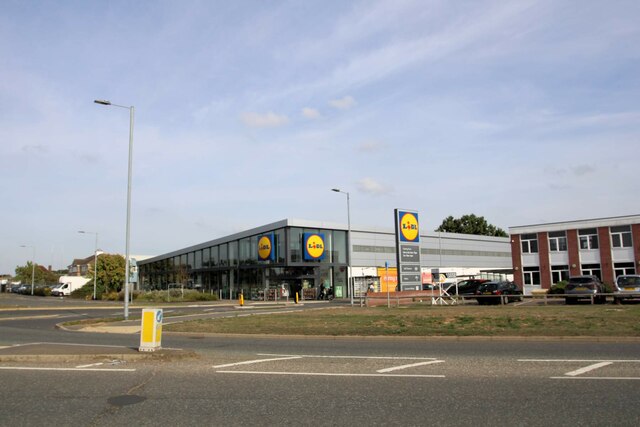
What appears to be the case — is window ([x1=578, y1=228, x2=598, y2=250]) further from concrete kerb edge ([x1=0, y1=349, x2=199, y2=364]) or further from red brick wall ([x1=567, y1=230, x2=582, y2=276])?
concrete kerb edge ([x1=0, y1=349, x2=199, y2=364])

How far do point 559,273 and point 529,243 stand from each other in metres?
4.04

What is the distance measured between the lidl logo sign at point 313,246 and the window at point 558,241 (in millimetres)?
22434

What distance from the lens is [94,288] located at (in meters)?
65.0

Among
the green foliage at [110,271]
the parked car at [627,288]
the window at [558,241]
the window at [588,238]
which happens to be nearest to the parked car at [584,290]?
the parked car at [627,288]

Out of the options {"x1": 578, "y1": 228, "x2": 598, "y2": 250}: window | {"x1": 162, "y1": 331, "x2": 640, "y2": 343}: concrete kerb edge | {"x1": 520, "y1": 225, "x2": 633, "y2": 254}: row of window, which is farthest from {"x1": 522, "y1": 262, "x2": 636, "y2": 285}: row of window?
{"x1": 162, "y1": 331, "x2": 640, "y2": 343}: concrete kerb edge

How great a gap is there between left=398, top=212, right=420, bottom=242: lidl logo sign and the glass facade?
16235 millimetres

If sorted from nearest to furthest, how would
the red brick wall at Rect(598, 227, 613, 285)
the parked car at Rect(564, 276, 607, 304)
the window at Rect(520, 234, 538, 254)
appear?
the parked car at Rect(564, 276, 607, 304) → the red brick wall at Rect(598, 227, 613, 285) → the window at Rect(520, 234, 538, 254)

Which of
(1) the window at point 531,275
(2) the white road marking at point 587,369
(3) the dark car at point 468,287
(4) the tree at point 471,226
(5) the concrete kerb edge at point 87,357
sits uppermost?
(4) the tree at point 471,226

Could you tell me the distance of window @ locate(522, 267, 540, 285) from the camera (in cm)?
5222

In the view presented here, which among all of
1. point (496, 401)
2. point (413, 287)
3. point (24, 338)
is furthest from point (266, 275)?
point (496, 401)

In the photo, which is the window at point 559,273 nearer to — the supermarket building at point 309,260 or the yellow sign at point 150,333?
the supermarket building at point 309,260

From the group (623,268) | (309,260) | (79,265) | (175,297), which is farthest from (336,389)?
(79,265)

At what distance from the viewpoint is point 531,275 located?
52.7m

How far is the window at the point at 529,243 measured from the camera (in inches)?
2063
